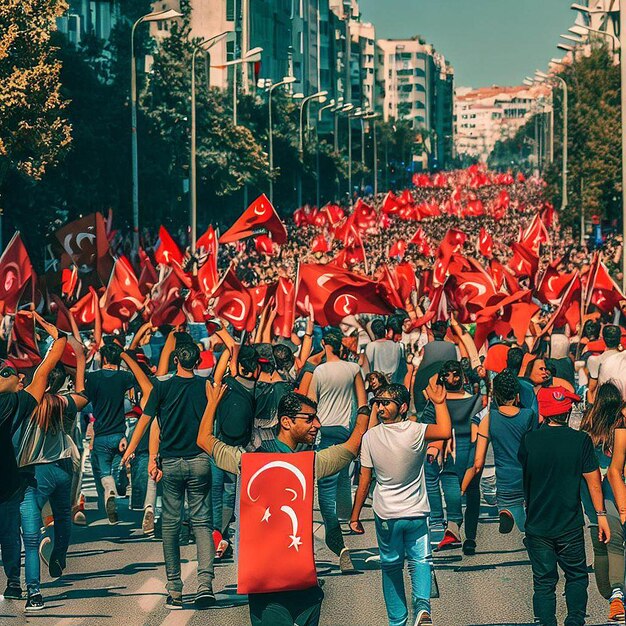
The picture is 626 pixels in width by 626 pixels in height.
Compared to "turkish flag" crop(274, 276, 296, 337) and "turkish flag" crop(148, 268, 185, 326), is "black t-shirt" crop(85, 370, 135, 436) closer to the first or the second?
"turkish flag" crop(274, 276, 296, 337)

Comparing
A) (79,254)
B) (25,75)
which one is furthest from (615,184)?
(79,254)

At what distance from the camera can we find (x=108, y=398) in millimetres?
13008

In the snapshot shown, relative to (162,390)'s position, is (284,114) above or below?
above

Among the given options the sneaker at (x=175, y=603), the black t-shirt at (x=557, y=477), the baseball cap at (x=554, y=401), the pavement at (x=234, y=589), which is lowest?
the pavement at (x=234, y=589)

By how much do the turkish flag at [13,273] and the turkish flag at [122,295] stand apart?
2.94 meters

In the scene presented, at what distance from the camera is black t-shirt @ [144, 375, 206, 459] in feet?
32.7

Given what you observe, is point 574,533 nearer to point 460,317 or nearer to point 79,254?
point 460,317

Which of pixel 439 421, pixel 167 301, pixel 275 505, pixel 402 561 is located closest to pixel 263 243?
pixel 167 301

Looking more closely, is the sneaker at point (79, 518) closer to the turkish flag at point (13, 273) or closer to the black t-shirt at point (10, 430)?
the black t-shirt at point (10, 430)

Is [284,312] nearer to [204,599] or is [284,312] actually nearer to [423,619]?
[204,599]

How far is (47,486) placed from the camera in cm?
1064

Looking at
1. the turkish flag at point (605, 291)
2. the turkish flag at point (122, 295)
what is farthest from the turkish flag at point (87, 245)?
the turkish flag at point (605, 291)

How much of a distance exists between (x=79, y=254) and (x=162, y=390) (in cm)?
1355

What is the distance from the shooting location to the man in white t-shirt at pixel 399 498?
28.5 feet
